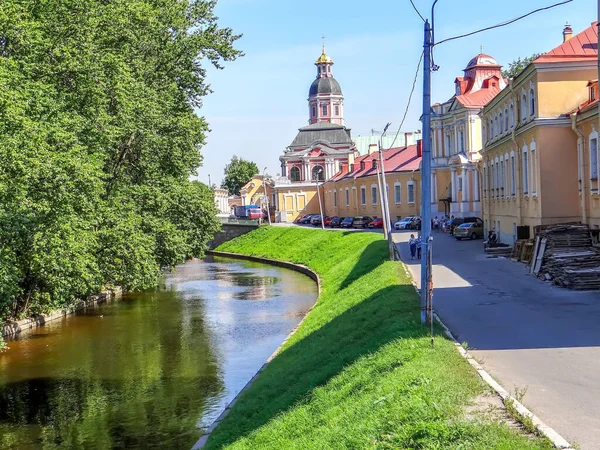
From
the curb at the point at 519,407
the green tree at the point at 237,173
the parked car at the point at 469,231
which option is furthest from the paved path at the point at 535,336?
the green tree at the point at 237,173

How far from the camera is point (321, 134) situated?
116 metres

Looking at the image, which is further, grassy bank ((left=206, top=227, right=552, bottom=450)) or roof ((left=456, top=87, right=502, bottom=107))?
roof ((left=456, top=87, right=502, bottom=107))

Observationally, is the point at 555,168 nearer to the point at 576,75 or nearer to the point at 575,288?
the point at 576,75

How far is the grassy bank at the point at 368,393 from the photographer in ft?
29.5

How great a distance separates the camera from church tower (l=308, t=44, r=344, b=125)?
12212 centimetres

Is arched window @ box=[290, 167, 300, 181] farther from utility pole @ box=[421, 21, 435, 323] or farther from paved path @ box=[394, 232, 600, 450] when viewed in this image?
utility pole @ box=[421, 21, 435, 323]

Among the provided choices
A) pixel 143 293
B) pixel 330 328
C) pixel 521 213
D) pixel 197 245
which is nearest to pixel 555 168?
pixel 521 213

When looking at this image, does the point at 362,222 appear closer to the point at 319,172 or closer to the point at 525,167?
the point at 319,172

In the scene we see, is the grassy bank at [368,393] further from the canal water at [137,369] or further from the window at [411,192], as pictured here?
the window at [411,192]

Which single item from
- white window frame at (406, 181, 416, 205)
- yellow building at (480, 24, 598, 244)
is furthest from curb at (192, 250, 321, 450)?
white window frame at (406, 181, 416, 205)

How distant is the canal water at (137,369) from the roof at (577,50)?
46.3 feet

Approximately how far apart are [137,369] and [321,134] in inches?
3752

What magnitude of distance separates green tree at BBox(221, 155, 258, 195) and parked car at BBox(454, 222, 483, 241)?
3856 inches

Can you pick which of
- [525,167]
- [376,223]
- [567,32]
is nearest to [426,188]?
[525,167]
